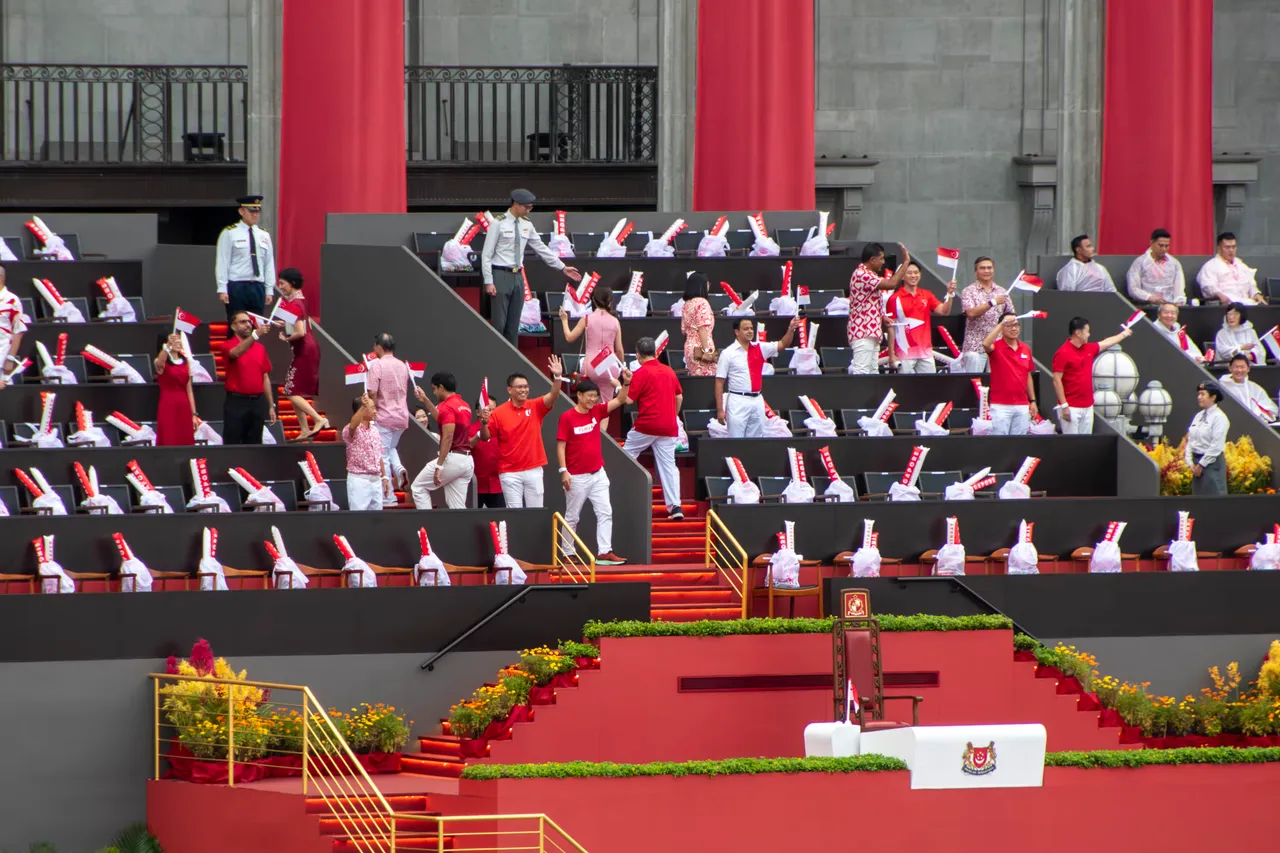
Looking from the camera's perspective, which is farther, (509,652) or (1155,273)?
(1155,273)

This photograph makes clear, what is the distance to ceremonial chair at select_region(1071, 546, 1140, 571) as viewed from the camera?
19266mm

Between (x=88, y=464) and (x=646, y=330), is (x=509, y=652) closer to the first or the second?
(x=88, y=464)

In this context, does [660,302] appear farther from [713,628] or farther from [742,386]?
[713,628]

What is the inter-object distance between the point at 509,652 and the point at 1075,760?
A: 4256 mm

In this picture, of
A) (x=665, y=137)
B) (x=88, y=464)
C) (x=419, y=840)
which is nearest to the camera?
(x=419, y=840)

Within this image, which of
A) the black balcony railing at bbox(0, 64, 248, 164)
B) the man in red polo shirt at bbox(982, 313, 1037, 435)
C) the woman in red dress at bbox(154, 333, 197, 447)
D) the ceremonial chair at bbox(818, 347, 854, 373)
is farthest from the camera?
the black balcony railing at bbox(0, 64, 248, 164)

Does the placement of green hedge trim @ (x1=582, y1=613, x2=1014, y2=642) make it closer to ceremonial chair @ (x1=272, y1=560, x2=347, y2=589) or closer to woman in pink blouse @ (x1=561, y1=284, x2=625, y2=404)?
ceremonial chair @ (x1=272, y1=560, x2=347, y2=589)

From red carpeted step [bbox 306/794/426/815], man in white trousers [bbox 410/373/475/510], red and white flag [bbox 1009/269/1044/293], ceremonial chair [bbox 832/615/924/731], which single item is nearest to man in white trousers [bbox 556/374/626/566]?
man in white trousers [bbox 410/373/475/510]

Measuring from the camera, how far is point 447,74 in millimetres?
30656

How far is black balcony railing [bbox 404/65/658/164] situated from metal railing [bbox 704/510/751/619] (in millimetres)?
11898

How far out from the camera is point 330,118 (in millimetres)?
24844

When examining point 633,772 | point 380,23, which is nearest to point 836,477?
point 633,772

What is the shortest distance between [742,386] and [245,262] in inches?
192

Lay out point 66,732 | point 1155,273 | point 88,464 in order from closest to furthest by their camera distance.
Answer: point 66,732, point 88,464, point 1155,273
